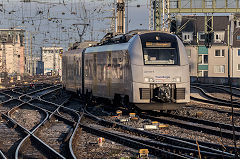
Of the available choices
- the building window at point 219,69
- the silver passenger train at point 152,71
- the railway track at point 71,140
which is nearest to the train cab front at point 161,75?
the silver passenger train at point 152,71

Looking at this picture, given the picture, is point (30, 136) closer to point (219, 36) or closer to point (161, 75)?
point (161, 75)

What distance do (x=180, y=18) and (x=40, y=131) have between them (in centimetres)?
6342

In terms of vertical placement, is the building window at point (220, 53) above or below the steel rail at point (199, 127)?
above

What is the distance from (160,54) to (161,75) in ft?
2.80

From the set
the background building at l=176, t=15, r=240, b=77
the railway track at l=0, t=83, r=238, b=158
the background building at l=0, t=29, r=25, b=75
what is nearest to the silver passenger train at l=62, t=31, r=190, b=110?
the railway track at l=0, t=83, r=238, b=158

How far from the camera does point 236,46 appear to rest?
7625 centimetres

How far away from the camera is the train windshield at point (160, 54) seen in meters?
16.8

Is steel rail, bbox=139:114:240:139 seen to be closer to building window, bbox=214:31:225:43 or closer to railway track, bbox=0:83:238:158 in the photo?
railway track, bbox=0:83:238:158

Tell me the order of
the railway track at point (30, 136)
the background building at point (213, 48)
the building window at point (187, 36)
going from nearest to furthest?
the railway track at point (30, 136)
the background building at point (213, 48)
the building window at point (187, 36)

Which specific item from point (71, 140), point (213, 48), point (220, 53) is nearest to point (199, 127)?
point (71, 140)

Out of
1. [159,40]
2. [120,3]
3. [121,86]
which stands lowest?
[121,86]

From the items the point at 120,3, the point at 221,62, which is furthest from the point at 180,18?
the point at 120,3

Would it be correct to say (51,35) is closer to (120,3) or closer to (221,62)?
(221,62)

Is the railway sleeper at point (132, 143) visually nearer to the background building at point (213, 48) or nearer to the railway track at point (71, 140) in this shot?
the railway track at point (71, 140)
